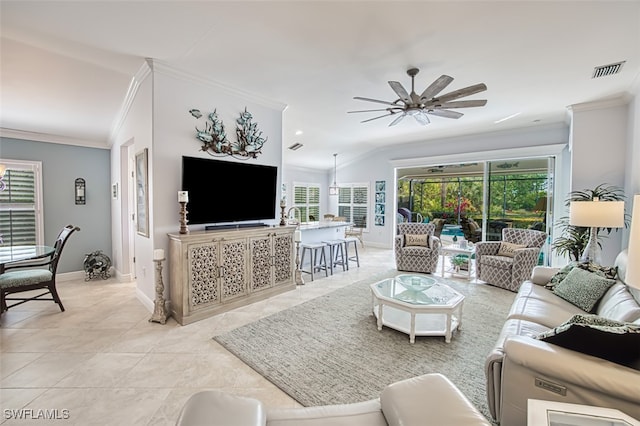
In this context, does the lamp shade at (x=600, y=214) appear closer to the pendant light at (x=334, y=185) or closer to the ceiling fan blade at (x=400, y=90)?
the ceiling fan blade at (x=400, y=90)

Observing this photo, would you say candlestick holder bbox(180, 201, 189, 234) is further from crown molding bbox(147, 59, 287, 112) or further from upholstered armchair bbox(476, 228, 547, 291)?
upholstered armchair bbox(476, 228, 547, 291)

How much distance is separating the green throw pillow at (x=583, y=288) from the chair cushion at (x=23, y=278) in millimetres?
5875

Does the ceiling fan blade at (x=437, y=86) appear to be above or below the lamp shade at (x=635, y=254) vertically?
above

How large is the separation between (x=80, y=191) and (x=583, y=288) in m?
7.32

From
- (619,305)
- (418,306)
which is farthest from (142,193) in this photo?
(619,305)

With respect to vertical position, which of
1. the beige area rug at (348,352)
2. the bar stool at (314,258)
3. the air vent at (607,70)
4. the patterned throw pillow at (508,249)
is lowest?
the beige area rug at (348,352)

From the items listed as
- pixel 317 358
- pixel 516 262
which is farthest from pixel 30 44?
pixel 516 262

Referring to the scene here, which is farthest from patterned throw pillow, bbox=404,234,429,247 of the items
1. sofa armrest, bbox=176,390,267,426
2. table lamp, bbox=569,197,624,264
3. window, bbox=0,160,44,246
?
window, bbox=0,160,44,246

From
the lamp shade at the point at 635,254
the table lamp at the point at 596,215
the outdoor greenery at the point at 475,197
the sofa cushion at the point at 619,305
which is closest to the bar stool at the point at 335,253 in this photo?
the outdoor greenery at the point at 475,197

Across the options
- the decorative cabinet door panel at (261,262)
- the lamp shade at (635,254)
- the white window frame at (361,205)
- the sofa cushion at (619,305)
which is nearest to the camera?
the lamp shade at (635,254)

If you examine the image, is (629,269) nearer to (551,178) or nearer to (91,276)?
(551,178)

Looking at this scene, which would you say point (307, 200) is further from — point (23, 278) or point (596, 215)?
point (596, 215)

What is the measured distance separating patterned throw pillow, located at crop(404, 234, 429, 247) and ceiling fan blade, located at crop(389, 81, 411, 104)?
3.17 m

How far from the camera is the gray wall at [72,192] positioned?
14.7ft
